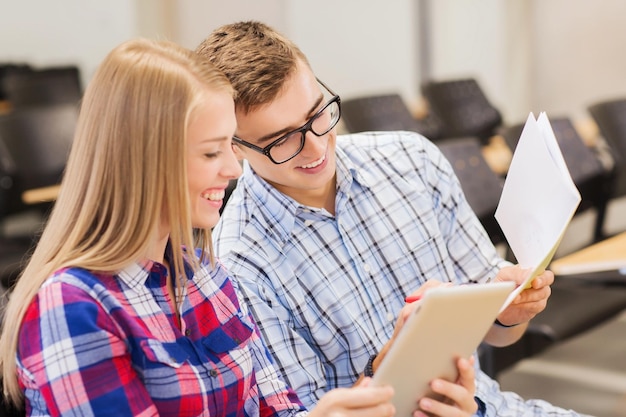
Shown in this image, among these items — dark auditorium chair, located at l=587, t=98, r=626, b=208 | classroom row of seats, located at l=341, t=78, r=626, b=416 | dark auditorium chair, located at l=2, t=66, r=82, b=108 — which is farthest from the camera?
dark auditorium chair, located at l=2, t=66, r=82, b=108

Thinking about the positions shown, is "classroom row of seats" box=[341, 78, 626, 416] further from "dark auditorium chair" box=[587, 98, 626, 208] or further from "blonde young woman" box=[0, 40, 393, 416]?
"blonde young woman" box=[0, 40, 393, 416]

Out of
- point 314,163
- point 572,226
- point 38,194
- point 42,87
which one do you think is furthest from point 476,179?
point 42,87

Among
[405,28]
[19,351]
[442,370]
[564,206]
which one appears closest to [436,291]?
[442,370]

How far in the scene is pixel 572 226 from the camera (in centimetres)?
512

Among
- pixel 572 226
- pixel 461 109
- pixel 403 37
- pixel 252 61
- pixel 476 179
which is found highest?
pixel 252 61

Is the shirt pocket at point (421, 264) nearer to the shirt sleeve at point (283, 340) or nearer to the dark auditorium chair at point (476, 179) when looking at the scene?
the shirt sleeve at point (283, 340)

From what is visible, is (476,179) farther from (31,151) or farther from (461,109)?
(461,109)

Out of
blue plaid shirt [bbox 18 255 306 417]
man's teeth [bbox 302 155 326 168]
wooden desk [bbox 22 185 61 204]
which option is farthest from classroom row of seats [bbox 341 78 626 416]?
wooden desk [bbox 22 185 61 204]

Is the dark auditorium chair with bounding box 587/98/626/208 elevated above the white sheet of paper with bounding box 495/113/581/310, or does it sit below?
below

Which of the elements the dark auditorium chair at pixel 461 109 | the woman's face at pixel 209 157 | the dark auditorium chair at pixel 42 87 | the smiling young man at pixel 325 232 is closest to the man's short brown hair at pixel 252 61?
the smiling young man at pixel 325 232

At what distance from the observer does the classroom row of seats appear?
2.75 metres

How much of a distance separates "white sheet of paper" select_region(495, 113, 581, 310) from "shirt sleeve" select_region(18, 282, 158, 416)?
568mm

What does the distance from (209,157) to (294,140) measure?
0.40m

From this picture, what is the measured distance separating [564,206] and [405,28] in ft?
20.6
